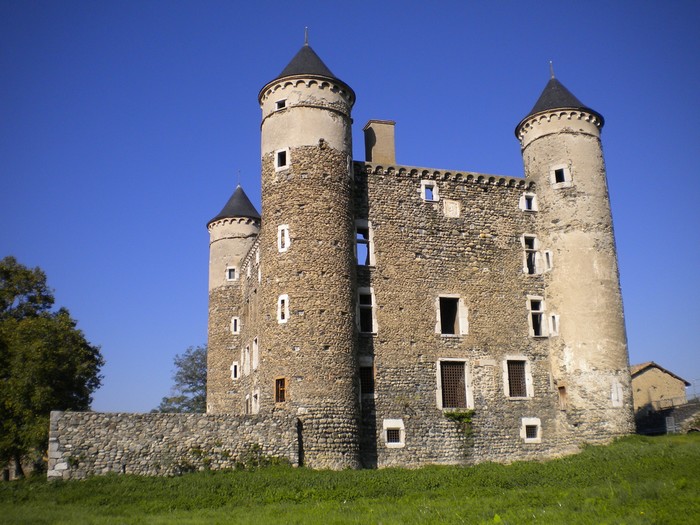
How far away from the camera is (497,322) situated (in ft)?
100

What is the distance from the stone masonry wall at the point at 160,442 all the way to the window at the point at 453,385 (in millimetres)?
6753

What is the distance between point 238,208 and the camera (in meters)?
41.8

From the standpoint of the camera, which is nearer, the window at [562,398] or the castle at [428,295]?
the castle at [428,295]

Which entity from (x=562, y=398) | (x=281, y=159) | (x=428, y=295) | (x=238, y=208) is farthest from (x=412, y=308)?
(x=238, y=208)

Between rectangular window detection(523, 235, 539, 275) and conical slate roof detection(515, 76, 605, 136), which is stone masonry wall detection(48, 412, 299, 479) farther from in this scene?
conical slate roof detection(515, 76, 605, 136)

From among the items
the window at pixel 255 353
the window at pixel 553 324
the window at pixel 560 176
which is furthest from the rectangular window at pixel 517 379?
the window at pixel 255 353

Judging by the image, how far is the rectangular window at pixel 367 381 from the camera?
91.2 feet

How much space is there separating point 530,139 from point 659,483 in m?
19.6

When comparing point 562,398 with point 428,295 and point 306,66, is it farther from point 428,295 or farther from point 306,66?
point 306,66

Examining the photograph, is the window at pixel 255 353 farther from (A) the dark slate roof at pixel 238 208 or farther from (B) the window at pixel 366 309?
(A) the dark slate roof at pixel 238 208

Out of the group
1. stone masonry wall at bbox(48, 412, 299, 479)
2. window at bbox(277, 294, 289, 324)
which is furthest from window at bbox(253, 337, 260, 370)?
stone masonry wall at bbox(48, 412, 299, 479)

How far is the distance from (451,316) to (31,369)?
17.9 m

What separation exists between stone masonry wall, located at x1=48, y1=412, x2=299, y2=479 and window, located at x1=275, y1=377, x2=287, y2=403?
1.03 m

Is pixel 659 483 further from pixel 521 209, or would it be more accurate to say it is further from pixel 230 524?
pixel 521 209
